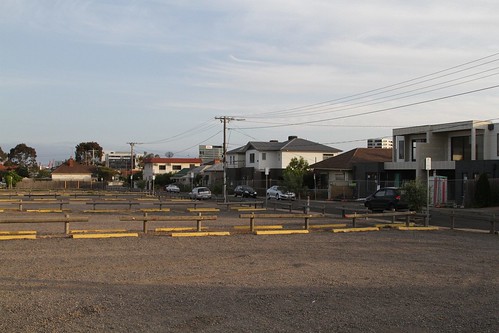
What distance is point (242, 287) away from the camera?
28.4 feet

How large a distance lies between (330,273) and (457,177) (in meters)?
35.6

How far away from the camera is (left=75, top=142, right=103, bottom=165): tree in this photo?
150m

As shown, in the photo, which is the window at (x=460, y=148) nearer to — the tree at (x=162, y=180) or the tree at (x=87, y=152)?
the tree at (x=162, y=180)

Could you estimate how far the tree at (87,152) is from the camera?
5906 inches

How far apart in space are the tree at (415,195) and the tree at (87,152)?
438 feet

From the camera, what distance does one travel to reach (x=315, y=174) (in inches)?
2403

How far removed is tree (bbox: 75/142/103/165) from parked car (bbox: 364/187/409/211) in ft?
421

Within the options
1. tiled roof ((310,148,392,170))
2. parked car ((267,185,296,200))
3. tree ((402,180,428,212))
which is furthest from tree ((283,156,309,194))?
tree ((402,180,428,212))

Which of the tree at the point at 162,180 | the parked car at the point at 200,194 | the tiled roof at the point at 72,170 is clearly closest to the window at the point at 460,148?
the parked car at the point at 200,194

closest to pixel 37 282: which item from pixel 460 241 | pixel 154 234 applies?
pixel 154 234

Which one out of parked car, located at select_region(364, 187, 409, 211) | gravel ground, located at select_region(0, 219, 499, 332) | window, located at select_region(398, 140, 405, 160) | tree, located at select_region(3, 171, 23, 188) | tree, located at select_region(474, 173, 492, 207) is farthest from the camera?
tree, located at select_region(3, 171, 23, 188)

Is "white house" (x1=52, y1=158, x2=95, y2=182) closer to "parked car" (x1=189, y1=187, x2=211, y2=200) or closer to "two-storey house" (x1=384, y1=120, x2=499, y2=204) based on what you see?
"parked car" (x1=189, y1=187, x2=211, y2=200)

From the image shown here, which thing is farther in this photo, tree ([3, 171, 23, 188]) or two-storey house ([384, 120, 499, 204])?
tree ([3, 171, 23, 188])

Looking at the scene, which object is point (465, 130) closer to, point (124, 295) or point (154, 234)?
point (154, 234)
